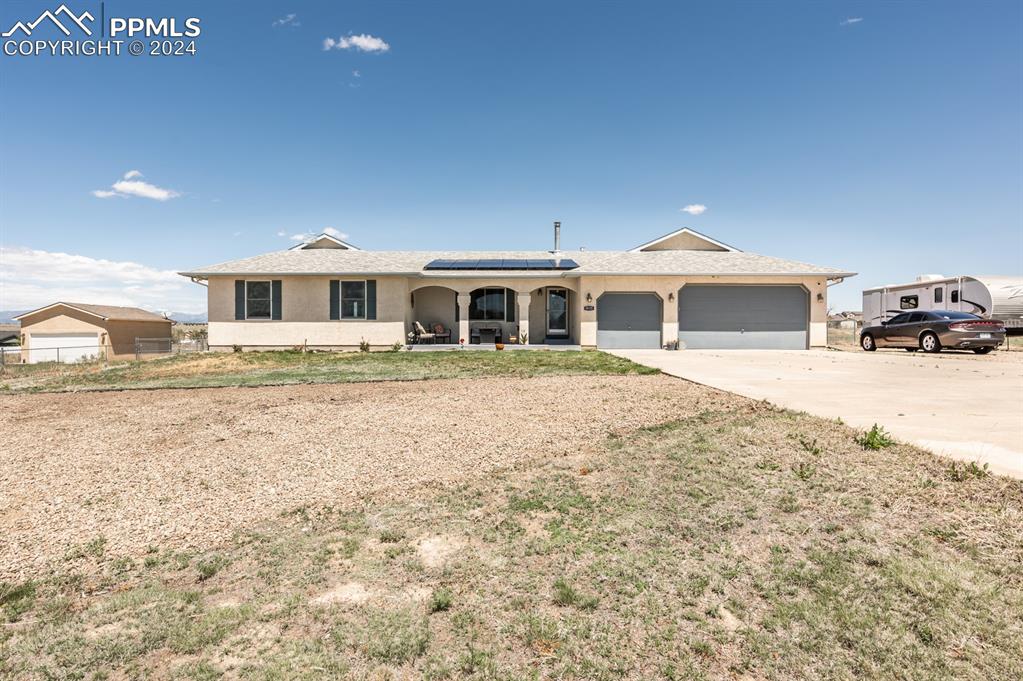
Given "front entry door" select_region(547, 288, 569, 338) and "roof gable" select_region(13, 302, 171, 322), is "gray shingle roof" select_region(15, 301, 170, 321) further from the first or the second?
"front entry door" select_region(547, 288, 569, 338)

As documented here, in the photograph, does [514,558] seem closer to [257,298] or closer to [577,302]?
[577,302]

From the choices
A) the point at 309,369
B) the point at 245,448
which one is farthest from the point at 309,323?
the point at 245,448

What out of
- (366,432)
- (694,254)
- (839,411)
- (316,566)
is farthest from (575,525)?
(694,254)

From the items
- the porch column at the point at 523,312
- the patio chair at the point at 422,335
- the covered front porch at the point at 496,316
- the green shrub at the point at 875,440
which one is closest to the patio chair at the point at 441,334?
the covered front porch at the point at 496,316

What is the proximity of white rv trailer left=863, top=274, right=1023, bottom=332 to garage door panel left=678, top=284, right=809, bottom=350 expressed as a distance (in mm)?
7553

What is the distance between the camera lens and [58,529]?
3.65 m

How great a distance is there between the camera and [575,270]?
18672mm

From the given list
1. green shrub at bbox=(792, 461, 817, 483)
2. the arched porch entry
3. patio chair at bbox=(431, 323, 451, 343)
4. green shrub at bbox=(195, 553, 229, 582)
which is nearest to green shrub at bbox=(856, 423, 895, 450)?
green shrub at bbox=(792, 461, 817, 483)

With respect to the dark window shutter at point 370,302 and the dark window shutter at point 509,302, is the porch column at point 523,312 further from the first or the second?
the dark window shutter at point 370,302

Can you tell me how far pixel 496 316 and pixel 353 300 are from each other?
5904 mm

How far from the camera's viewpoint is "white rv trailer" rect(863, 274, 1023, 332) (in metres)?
Result: 19.1

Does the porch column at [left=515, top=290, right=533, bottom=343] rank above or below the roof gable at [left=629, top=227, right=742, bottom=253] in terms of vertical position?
below

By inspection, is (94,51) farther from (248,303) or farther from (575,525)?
(575,525)

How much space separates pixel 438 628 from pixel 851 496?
3.26 m
